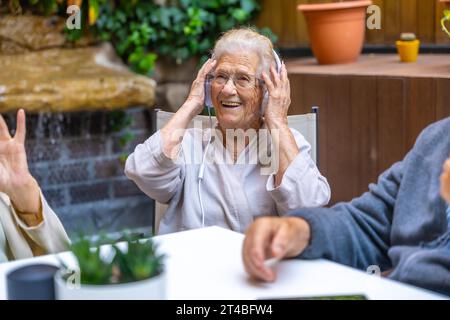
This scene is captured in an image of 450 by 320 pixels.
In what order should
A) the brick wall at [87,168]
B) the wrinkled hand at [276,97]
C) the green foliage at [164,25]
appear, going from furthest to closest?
the green foliage at [164,25] < the brick wall at [87,168] < the wrinkled hand at [276,97]

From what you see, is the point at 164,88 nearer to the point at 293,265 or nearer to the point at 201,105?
the point at 201,105

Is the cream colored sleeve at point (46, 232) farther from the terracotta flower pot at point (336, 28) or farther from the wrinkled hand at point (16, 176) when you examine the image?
the terracotta flower pot at point (336, 28)

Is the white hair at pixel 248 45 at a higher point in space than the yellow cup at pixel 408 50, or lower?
higher

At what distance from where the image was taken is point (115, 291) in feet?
3.40

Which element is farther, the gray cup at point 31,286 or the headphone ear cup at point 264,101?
the headphone ear cup at point 264,101

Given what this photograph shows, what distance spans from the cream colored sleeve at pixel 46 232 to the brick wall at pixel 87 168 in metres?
2.61

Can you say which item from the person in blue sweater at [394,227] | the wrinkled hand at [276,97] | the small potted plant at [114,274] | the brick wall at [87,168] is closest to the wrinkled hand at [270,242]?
the person in blue sweater at [394,227]

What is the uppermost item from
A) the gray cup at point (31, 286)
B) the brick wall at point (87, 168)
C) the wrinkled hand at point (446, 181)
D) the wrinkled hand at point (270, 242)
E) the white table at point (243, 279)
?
the wrinkled hand at point (446, 181)

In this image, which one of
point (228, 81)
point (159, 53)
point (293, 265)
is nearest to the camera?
point (293, 265)

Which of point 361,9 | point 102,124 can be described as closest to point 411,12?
point 361,9

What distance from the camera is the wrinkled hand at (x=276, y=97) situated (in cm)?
231

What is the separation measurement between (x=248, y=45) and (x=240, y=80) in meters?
0.10

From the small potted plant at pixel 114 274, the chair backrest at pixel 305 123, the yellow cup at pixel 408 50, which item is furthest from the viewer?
the yellow cup at pixel 408 50

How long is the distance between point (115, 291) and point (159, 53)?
152 inches
